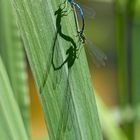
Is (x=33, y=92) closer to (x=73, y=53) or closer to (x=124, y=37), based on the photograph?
(x=124, y=37)

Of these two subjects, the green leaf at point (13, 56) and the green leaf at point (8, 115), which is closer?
the green leaf at point (8, 115)

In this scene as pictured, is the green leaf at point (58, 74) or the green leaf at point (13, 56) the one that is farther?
the green leaf at point (13, 56)

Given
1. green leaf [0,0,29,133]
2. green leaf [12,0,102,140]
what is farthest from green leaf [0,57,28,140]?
green leaf [0,0,29,133]

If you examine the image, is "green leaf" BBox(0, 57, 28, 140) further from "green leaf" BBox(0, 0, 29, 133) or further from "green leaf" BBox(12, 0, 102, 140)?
"green leaf" BBox(0, 0, 29, 133)

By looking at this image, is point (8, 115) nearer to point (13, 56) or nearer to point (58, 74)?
point (58, 74)

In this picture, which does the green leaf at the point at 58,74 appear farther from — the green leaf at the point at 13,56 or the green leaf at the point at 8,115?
the green leaf at the point at 13,56

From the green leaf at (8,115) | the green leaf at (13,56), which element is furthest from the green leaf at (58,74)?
the green leaf at (13,56)

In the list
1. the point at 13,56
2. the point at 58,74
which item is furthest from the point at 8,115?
the point at 13,56
